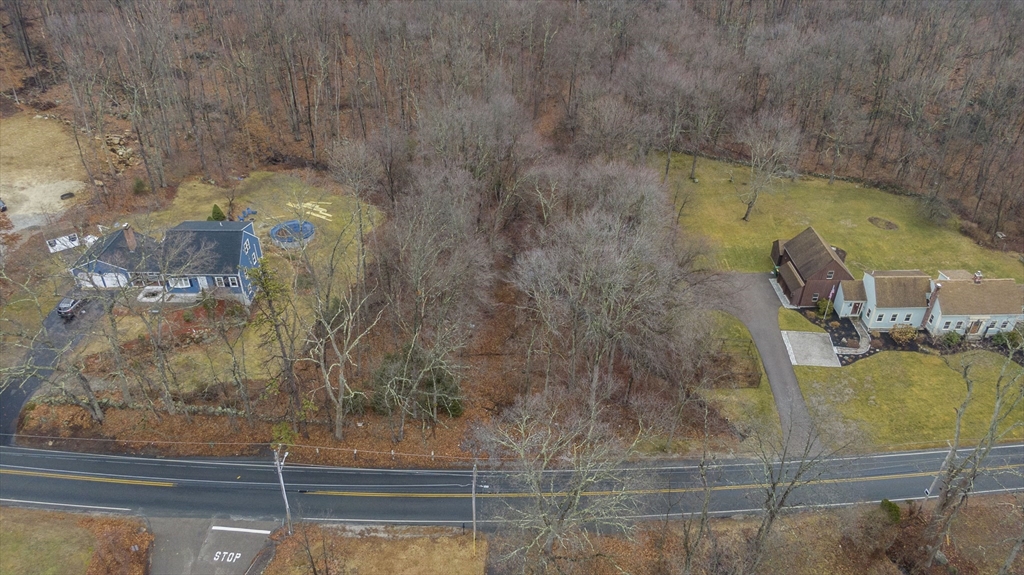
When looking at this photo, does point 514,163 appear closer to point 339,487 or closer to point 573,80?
point 573,80

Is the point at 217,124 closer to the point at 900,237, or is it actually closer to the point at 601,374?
the point at 601,374

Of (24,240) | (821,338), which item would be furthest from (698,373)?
(24,240)

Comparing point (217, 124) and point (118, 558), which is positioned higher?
point (217, 124)

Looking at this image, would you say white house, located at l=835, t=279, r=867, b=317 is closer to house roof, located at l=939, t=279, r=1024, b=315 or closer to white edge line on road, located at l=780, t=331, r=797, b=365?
house roof, located at l=939, t=279, r=1024, b=315

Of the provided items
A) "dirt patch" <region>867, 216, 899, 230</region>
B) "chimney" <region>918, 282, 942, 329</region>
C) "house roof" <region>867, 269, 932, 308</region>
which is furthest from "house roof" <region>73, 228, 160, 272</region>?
"dirt patch" <region>867, 216, 899, 230</region>

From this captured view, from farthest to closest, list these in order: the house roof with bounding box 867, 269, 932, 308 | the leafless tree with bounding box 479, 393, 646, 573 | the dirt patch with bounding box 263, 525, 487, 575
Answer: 1. the house roof with bounding box 867, 269, 932, 308
2. the dirt patch with bounding box 263, 525, 487, 575
3. the leafless tree with bounding box 479, 393, 646, 573
